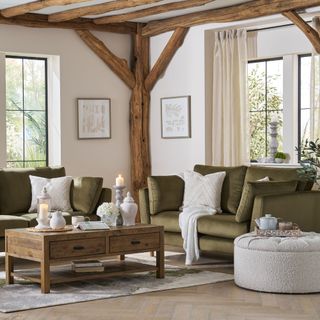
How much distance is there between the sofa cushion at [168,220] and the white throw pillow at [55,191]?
3.15 feet

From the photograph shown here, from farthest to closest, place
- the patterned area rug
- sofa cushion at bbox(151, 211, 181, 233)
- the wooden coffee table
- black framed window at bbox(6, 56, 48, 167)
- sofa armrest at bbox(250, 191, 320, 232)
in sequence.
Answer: black framed window at bbox(6, 56, 48, 167) < sofa cushion at bbox(151, 211, 181, 233) < sofa armrest at bbox(250, 191, 320, 232) < the wooden coffee table < the patterned area rug

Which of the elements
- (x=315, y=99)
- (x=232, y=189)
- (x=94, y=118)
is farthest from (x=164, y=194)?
(x=94, y=118)

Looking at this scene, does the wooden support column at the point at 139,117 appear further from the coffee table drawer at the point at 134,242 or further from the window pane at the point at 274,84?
the coffee table drawer at the point at 134,242

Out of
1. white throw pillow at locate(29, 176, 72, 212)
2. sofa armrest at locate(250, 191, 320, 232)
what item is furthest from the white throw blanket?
white throw pillow at locate(29, 176, 72, 212)

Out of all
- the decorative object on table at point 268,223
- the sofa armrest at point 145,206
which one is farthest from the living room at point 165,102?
the decorative object on table at point 268,223

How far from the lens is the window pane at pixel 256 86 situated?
9.95 meters

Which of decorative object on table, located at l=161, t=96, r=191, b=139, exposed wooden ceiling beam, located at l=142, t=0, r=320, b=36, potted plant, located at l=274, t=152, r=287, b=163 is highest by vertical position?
exposed wooden ceiling beam, located at l=142, t=0, r=320, b=36

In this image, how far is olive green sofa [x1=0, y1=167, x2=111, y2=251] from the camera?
8.27m

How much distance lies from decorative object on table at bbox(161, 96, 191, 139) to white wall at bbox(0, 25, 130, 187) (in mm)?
558

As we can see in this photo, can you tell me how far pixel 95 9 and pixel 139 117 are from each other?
6.16 ft

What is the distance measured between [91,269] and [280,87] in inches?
162

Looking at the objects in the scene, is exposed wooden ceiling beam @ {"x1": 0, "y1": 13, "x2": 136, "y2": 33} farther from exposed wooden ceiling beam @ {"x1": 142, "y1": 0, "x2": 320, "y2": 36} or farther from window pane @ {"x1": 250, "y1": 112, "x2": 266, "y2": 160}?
window pane @ {"x1": 250, "y1": 112, "x2": 266, "y2": 160}

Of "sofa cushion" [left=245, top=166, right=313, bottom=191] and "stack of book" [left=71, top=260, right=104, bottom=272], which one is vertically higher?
"sofa cushion" [left=245, top=166, right=313, bottom=191]

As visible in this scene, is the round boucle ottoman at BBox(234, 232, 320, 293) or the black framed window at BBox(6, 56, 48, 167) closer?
the round boucle ottoman at BBox(234, 232, 320, 293)
